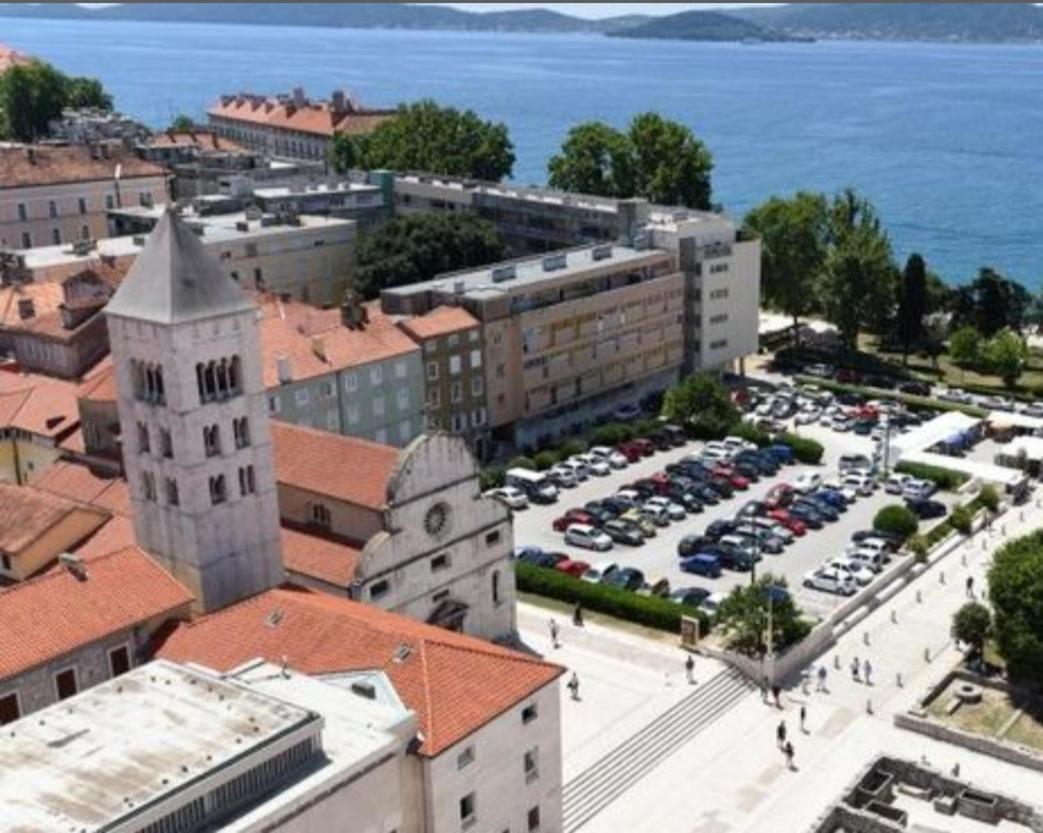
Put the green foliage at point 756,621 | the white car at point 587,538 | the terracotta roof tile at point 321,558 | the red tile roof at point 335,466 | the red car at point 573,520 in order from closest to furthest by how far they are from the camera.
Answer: the terracotta roof tile at point 321,558
the red tile roof at point 335,466
the green foliage at point 756,621
the white car at point 587,538
the red car at point 573,520

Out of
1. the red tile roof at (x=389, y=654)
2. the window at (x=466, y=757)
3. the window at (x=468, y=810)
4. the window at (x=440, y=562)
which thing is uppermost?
the red tile roof at (x=389, y=654)

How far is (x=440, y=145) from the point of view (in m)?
142

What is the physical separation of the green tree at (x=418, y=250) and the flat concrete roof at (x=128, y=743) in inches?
2505

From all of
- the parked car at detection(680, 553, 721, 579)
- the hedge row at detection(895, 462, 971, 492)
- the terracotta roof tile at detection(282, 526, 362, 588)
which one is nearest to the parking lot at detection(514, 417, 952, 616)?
the parked car at detection(680, 553, 721, 579)

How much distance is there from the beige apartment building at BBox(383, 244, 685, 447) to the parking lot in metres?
8.30

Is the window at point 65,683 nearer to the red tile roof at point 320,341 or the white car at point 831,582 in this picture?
the red tile roof at point 320,341

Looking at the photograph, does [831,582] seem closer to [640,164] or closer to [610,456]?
[610,456]

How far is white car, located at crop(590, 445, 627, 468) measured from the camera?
3302 inches

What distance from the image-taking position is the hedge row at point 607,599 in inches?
2371

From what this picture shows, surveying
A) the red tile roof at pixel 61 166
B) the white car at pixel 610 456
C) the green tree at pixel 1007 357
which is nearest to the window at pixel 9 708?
the white car at pixel 610 456

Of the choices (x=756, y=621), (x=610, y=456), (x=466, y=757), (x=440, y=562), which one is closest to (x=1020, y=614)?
(x=756, y=621)

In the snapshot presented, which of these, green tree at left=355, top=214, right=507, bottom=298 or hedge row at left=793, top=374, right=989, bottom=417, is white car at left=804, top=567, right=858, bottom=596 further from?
green tree at left=355, top=214, right=507, bottom=298

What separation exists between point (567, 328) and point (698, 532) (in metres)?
21.1

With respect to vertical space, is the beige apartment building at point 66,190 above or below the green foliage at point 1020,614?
above
